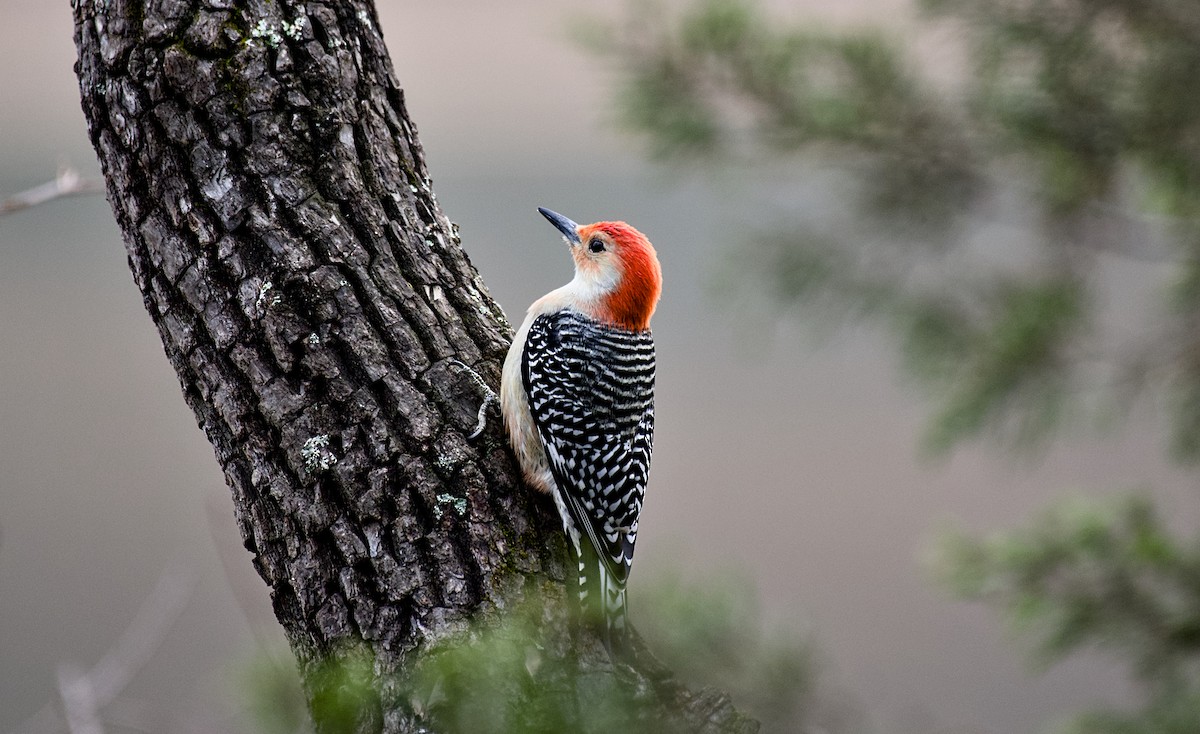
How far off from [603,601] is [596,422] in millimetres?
1112

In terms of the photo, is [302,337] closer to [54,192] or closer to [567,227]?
[54,192]

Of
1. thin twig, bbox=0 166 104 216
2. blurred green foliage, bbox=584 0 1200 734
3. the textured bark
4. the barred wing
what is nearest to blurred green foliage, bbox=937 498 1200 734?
blurred green foliage, bbox=584 0 1200 734

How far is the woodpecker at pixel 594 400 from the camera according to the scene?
2996 mm

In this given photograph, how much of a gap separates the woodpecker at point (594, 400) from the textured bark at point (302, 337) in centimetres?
Result: 30

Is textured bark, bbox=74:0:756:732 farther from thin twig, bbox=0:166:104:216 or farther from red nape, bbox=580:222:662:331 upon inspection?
red nape, bbox=580:222:662:331

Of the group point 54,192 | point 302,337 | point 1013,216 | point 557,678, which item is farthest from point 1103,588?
point 54,192

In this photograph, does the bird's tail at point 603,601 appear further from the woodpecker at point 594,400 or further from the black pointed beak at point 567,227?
the black pointed beak at point 567,227

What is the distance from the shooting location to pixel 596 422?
368 centimetres

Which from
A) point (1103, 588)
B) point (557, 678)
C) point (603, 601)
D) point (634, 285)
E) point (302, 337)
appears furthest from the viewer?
point (1103, 588)

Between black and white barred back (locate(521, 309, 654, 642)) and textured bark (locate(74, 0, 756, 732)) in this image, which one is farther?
black and white barred back (locate(521, 309, 654, 642))

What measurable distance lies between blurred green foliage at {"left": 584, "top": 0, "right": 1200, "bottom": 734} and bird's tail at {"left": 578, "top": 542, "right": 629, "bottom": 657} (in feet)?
6.62

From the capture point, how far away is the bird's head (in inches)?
161

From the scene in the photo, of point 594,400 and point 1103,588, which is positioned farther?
point 1103,588

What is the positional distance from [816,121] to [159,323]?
3.24 meters
